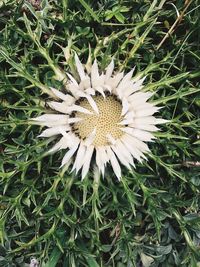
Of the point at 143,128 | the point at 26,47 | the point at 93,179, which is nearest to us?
the point at 143,128

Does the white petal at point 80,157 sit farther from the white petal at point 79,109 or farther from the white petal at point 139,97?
the white petal at point 139,97

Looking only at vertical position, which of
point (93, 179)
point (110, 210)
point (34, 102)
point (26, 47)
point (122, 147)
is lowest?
point (110, 210)

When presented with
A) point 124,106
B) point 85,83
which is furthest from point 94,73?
point 124,106

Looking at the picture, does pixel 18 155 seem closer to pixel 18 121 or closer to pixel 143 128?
pixel 18 121

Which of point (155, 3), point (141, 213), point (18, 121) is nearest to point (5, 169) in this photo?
point (18, 121)

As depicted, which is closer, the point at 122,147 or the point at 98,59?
the point at 122,147

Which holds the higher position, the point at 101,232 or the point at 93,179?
the point at 93,179

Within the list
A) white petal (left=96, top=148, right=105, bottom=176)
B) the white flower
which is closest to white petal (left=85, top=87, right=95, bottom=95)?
the white flower

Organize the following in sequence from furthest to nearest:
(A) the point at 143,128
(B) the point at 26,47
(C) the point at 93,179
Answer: (B) the point at 26,47
(C) the point at 93,179
(A) the point at 143,128

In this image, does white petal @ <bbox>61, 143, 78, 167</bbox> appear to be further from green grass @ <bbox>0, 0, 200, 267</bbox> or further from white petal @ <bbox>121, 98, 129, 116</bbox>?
white petal @ <bbox>121, 98, 129, 116</bbox>
